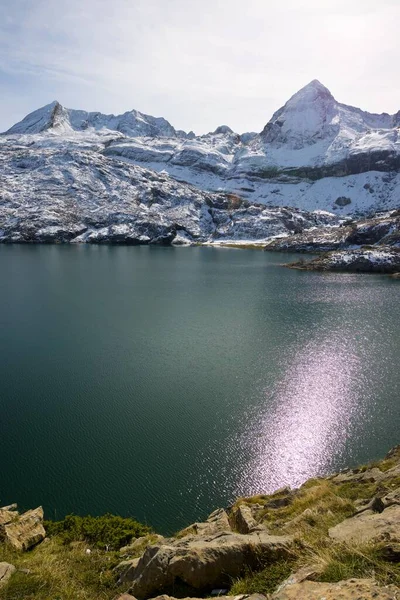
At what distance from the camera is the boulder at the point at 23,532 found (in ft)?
46.5

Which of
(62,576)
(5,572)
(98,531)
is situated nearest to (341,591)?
(62,576)

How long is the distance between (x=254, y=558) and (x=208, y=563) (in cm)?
104

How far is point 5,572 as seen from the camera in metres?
10.6

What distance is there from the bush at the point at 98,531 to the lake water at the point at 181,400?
465 centimetres

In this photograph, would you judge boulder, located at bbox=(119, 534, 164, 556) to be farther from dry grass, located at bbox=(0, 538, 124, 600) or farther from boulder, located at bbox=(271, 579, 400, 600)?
boulder, located at bbox=(271, 579, 400, 600)

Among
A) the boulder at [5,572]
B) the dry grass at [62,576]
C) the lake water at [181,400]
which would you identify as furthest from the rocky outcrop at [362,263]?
the boulder at [5,572]

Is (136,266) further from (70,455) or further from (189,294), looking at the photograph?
(70,455)

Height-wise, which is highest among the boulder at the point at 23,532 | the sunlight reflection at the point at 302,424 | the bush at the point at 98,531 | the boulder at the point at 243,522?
the boulder at the point at 243,522

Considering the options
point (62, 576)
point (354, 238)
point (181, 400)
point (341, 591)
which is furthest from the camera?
point (354, 238)

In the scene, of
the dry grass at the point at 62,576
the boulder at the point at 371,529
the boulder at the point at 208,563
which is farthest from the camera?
the dry grass at the point at 62,576

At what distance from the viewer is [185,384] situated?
36875mm

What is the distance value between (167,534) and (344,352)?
34.2 meters

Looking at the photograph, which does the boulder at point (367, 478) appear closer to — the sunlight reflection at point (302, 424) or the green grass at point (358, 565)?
the sunlight reflection at point (302, 424)

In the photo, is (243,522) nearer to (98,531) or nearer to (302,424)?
(98,531)
